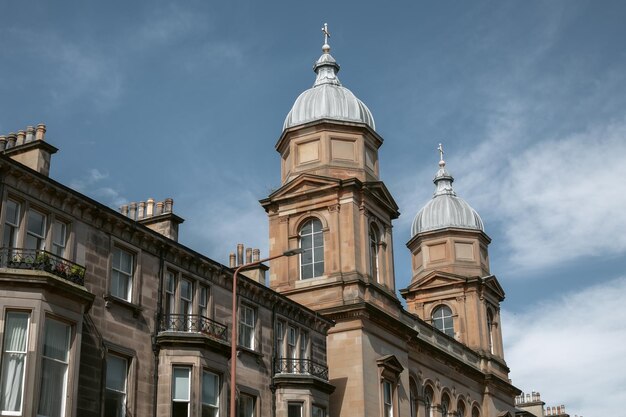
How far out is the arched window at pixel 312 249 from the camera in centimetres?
5172

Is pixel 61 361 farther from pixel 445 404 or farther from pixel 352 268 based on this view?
pixel 445 404

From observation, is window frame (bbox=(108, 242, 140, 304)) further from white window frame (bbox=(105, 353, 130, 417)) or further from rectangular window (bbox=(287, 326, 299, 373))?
rectangular window (bbox=(287, 326, 299, 373))

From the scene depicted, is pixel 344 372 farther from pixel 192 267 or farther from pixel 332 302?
pixel 192 267

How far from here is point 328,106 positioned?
5503 cm

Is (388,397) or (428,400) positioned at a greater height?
(428,400)

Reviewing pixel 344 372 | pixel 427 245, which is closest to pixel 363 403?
pixel 344 372

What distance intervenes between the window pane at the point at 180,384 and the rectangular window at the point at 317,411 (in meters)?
8.42

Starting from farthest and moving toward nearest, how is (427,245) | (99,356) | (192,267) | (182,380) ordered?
(427,245), (192,267), (182,380), (99,356)

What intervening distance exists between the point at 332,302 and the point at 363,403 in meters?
5.71

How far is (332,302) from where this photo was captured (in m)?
49.5

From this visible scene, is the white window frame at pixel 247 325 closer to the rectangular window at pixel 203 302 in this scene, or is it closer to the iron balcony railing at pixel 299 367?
the iron balcony railing at pixel 299 367

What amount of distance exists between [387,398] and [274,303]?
39.1 feet

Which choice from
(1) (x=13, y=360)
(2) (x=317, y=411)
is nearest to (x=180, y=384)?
(1) (x=13, y=360)

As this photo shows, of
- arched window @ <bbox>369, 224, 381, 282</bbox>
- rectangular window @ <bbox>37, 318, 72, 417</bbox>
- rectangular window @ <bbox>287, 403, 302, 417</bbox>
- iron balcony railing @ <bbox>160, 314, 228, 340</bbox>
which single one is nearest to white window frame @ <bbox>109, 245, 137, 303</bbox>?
iron balcony railing @ <bbox>160, 314, 228, 340</bbox>
